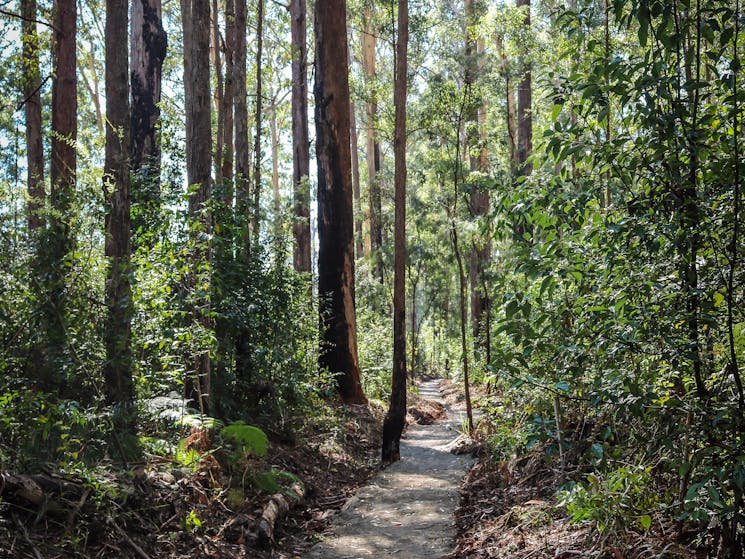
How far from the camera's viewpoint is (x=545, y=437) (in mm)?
3562

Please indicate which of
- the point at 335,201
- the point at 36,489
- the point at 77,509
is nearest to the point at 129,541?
the point at 77,509

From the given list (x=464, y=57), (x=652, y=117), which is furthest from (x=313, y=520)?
(x=464, y=57)

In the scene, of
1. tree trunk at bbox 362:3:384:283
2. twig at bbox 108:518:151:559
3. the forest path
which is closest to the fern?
the forest path

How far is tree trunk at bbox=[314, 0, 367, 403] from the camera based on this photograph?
11719 mm

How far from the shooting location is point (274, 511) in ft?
18.9

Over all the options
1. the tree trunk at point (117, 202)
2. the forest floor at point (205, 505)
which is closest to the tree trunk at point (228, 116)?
the tree trunk at point (117, 202)

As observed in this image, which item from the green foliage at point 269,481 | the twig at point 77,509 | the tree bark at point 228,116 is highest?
the tree bark at point 228,116

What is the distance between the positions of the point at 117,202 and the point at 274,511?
3.11 meters

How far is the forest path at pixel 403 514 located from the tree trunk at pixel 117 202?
224cm

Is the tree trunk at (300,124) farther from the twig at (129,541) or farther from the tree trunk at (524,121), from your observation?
the twig at (129,541)

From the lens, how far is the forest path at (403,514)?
5.44 m

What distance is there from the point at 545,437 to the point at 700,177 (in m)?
1.65

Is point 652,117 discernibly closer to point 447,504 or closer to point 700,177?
point 700,177

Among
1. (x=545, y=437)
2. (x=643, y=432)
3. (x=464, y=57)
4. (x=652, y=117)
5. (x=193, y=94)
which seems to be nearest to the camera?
(x=652, y=117)
